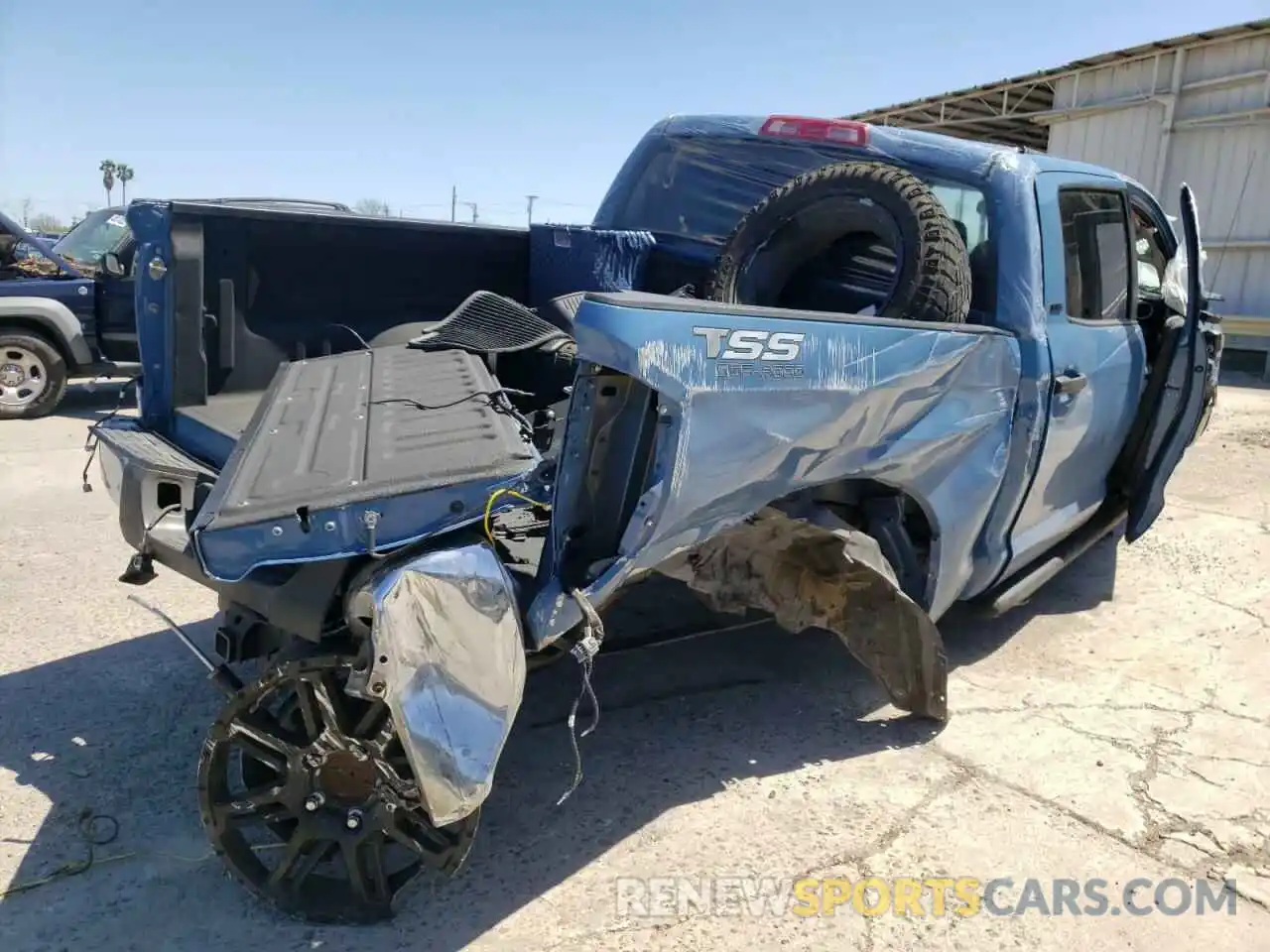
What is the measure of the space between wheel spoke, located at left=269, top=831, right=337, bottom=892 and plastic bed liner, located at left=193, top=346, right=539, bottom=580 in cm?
68

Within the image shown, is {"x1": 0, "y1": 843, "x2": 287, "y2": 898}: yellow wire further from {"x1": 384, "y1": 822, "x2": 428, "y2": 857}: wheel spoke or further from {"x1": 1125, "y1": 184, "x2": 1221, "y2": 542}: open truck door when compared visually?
{"x1": 1125, "y1": 184, "x2": 1221, "y2": 542}: open truck door

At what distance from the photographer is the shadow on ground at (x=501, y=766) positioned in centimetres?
252

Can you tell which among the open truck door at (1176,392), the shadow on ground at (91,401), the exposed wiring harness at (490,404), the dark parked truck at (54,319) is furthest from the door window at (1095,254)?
the shadow on ground at (91,401)

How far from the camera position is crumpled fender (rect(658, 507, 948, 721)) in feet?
9.98

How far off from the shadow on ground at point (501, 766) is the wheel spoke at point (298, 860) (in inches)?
4.4

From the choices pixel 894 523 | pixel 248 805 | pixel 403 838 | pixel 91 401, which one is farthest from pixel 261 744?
pixel 91 401

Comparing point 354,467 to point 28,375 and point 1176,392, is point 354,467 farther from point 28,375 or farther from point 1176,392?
point 28,375

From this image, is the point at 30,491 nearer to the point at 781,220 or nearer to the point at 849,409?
the point at 781,220

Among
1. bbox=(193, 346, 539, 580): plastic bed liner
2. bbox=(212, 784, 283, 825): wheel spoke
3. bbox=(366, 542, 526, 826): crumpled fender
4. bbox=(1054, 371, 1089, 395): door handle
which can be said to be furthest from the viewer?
bbox=(1054, 371, 1089, 395): door handle

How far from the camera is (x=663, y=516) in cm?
239

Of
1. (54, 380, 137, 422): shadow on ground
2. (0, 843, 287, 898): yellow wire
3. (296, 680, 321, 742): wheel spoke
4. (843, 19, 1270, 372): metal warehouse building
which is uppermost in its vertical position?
(843, 19, 1270, 372): metal warehouse building

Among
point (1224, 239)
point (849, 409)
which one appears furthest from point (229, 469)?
point (1224, 239)

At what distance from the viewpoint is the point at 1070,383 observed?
3910 mm

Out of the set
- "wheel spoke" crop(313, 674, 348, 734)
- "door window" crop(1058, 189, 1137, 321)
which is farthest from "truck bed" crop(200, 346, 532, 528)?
"door window" crop(1058, 189, 1137, 321)
